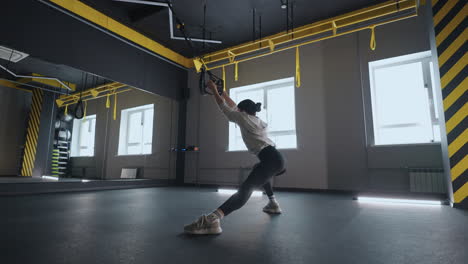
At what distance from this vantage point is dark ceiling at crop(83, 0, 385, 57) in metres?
4.80

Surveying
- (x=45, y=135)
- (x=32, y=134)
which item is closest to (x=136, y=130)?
(x=45, y=135)

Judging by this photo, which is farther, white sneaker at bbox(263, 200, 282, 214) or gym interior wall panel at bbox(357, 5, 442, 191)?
gym interior wall panel at bbox(357, 5, 442, 191)

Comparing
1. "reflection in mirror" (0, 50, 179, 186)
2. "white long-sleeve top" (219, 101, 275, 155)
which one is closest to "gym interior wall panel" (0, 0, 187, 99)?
"reflection in mirror" (0, 50, 179, 186)

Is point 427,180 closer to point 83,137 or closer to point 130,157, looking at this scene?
point 130,157

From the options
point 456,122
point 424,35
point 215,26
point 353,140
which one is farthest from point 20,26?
point 424,35

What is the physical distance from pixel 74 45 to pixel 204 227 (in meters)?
4.48

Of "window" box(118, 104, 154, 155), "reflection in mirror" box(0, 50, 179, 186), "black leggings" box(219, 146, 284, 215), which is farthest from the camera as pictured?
"window" box(118, 104, 154, 155)

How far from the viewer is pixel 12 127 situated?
437 centimetres

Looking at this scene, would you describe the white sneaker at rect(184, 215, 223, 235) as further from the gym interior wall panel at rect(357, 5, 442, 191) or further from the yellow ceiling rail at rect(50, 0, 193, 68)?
the yellow ceiling rail at rect(50, 0, 193, 68)

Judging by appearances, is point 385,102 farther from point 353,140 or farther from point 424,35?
point 424,35

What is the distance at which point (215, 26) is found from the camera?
18.4ft

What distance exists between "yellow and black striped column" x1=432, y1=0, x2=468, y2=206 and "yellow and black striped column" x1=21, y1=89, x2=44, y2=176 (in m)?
6.53

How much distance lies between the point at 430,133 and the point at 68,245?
531cm

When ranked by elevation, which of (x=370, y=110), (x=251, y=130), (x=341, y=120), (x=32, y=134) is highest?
(x=370, y=110)
